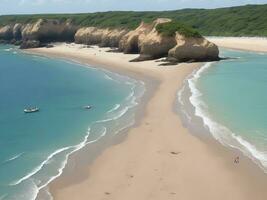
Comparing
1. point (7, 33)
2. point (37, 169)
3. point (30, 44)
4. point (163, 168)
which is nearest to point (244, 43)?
point (30, 44)

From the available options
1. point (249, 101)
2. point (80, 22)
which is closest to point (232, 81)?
point (249, 101)

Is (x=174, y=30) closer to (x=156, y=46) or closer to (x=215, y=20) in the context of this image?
(x=156, y=46)

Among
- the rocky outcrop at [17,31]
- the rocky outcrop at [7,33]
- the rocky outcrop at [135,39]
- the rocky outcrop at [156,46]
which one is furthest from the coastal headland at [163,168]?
the rocky outcrop at [7,33]

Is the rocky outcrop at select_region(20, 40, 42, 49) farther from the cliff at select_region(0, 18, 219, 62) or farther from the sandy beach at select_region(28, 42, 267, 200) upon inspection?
the sandy beach at select_region(28, 42, 267, 200)

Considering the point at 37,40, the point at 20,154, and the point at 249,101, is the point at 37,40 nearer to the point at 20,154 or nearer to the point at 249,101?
the point at 249,101

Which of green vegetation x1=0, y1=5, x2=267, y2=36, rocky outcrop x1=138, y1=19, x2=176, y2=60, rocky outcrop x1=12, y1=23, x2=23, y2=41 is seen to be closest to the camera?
rocky outcrop x1=138, y1=19, x2=176, y2=60

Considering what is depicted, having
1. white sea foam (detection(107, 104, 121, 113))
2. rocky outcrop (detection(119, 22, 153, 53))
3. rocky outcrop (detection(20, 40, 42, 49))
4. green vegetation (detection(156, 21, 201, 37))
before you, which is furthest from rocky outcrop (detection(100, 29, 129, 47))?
white sea foam (detection(107, 104, 121, 113))

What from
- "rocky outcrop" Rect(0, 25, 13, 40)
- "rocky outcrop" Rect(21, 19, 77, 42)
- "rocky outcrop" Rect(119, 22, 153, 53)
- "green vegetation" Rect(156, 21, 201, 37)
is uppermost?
"green vegetation" Rect(156, 21, 201, 37)

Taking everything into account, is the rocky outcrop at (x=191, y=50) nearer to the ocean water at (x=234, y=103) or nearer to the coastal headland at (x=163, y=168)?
the ocean water at (x=234, y=103)
